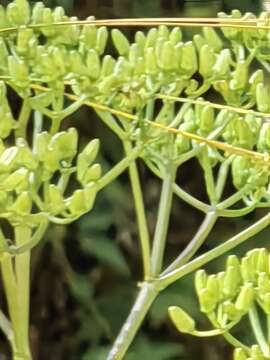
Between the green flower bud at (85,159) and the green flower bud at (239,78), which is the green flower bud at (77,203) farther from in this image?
the green flower bud at (239,78)

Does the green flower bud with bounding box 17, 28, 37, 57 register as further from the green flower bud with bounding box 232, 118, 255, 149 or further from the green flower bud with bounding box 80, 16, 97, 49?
the green flower bud with bounding box 232, 118, 255, 149

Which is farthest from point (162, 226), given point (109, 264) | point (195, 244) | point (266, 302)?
point (109, 264)

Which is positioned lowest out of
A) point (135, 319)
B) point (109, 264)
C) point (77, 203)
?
point (109, 264)

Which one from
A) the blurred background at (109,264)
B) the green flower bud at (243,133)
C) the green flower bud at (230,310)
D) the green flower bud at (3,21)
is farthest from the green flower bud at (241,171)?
the blurred background at (109,264)

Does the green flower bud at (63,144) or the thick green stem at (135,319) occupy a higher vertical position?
the green flower bud at (63,144)

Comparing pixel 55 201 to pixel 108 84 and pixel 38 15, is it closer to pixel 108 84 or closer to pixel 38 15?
pixel 108 84

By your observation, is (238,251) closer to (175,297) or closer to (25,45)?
(175,297)

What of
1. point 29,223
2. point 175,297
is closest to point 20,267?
point 29,223
